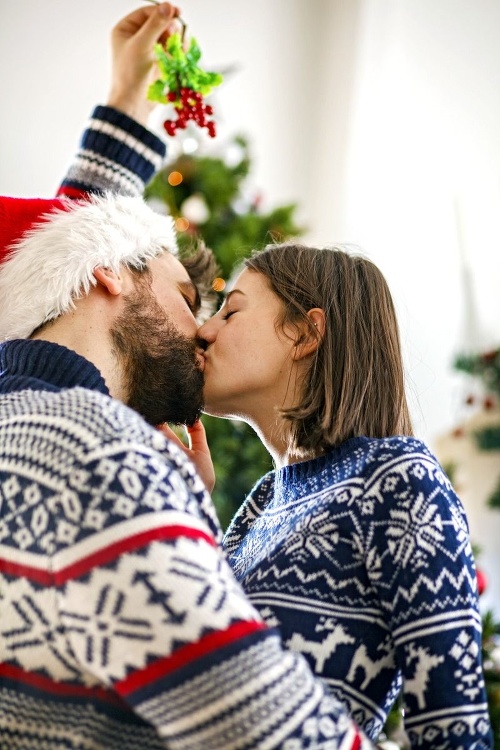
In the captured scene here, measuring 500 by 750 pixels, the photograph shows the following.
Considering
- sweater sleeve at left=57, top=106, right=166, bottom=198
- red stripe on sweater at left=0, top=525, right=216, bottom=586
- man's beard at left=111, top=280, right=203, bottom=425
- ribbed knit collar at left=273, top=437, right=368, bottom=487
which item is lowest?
ribbed knit collar at left=273, top=437, right=368, bottom=487

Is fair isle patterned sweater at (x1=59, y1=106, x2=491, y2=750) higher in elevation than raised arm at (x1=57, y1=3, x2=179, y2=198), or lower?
lower

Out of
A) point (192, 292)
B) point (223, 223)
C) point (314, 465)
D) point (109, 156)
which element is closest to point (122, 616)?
point (314, 465)

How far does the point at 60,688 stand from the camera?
2.95 feet

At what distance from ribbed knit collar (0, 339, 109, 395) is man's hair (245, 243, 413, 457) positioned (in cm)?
36

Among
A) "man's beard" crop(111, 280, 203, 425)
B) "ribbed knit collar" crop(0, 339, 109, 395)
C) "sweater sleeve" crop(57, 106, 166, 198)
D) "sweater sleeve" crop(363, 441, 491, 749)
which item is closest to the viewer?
"sweater sleeve" crop(363, 441, 491, 749)

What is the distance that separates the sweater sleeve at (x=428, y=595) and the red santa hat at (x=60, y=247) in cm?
64

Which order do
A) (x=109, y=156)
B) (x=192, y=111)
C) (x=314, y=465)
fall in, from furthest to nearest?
1. (x=109, y=156)
2. (x=192, y=111)
3. (x=314, y=465)

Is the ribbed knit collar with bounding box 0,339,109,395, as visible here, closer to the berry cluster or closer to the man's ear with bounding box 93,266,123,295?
the man's ear with bounding box 93,266,123,295

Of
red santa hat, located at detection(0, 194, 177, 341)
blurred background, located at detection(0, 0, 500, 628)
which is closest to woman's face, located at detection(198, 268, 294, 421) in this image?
red santa hat, located at detection(0, 194, 177, 341)

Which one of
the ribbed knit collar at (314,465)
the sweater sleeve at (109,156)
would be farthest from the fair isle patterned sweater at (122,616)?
the sweater sleeve at (109,156)

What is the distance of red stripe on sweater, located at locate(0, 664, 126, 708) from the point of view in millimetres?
898

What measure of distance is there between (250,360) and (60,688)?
75 centimetres

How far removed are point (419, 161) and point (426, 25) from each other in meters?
0.61

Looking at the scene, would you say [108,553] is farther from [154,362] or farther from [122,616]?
[154,362]
